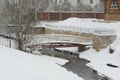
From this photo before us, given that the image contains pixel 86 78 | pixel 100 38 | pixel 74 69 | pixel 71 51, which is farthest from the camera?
pixel 71 51

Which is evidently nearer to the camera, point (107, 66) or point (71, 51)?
point (107, 66)

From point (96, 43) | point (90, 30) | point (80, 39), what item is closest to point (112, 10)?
point (90, 30)

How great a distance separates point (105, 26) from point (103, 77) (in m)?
13.7

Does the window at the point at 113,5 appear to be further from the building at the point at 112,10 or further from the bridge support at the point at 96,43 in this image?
the bridge support at the point at 96,43

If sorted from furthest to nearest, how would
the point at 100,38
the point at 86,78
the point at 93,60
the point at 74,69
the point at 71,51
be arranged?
the point at 71,51 < the point at 100,38 < the point at 93,60 < the point at 74,69 < the point at 86,78

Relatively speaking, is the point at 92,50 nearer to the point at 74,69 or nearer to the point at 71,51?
the point at 71,51

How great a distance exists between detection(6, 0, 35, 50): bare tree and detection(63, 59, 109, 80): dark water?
441 centimetres

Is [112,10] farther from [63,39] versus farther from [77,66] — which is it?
[77,66]

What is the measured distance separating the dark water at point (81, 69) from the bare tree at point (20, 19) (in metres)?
4.41

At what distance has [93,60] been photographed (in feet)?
102

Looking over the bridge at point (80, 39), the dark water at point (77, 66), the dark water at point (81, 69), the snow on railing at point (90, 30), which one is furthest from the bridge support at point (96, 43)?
the dark water at point (81, 69)

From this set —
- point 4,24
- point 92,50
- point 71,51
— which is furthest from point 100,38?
point 4,24

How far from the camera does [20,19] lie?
99.5 feet

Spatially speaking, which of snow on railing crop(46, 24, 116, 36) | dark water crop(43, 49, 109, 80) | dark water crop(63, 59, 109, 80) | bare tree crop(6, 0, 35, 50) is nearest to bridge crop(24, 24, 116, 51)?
snow on railing crop(46, 24, 116, 36)
